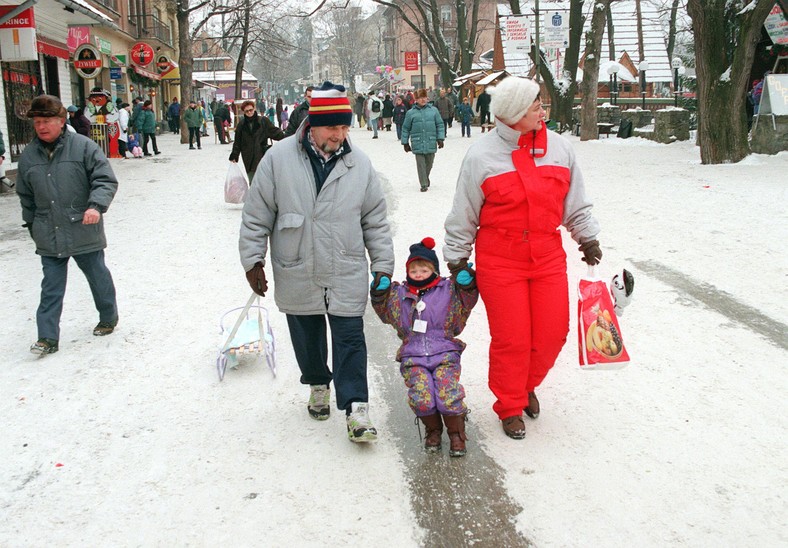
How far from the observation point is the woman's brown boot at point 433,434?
3732mm

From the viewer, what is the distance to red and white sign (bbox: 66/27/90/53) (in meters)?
21.8

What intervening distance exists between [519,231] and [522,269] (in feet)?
0.60

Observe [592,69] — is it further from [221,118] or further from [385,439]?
[385,439]

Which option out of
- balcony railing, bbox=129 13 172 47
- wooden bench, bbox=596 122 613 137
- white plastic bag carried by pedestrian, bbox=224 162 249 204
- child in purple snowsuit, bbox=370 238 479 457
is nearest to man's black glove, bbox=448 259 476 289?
child in purple snowsuit, bbox=370 238 479 457

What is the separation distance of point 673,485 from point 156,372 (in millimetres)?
3168

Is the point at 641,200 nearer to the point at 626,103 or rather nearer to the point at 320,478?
the point at 320,478

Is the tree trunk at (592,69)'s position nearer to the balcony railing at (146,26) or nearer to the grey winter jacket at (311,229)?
the grey winter jacket at (311,229)

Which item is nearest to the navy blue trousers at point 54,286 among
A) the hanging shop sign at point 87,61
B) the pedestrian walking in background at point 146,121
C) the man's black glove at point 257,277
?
the man's black glove at point 257,277

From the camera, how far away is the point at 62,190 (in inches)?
204

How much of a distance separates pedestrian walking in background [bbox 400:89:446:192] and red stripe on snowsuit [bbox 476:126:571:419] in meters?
9.06

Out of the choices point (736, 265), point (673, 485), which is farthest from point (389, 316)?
point (736, 265)

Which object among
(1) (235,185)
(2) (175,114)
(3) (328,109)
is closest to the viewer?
(3) (328,109)

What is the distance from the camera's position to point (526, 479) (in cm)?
347

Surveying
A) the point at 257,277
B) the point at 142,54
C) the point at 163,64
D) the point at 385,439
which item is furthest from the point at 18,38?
the point at 163,64
